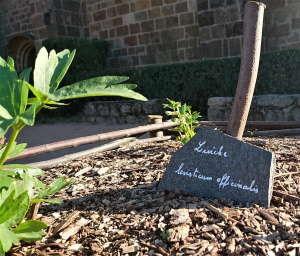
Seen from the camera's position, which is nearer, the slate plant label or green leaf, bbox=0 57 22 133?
green leaf, bbox=0 57 22 133

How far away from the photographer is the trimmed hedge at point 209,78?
6.20 metres

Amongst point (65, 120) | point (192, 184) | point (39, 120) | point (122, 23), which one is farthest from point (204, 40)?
point (192, 184)

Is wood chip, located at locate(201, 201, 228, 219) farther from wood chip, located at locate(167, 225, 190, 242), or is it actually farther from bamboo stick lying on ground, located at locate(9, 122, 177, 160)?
bamboo stick lying on ground, located at locate(9, 122, 177, 160)

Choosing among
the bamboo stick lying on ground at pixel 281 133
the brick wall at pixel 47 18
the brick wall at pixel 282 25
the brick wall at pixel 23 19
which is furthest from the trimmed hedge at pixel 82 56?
the bamboo stick lying on ground at pixel 281 133

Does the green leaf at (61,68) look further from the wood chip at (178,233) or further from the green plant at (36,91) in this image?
the wood chip at (178,233)

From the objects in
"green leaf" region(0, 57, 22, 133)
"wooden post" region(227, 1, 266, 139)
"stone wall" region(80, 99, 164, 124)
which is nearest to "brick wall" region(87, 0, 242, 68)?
"stone wall" region(80, 99, 164, 124)

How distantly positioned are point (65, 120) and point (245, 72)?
7.56m

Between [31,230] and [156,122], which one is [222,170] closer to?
[31,230]

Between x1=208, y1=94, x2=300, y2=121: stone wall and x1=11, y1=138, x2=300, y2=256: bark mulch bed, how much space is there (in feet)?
11.1

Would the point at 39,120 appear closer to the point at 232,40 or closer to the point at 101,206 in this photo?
the point at 232,40

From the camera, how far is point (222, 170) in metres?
1.72

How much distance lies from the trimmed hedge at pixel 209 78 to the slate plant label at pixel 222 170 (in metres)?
4.81

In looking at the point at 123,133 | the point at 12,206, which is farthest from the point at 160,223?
the point at 123,133

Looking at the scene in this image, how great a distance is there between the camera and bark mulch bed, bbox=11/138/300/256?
4.41 feet
